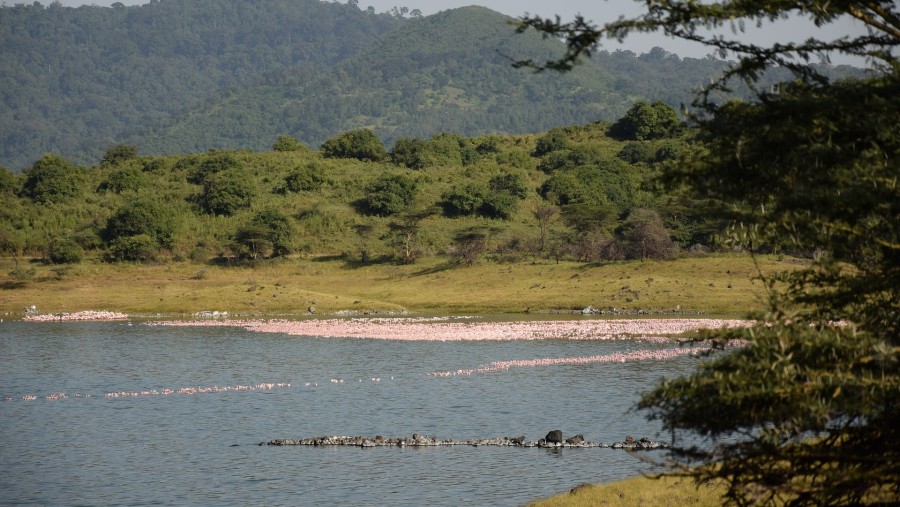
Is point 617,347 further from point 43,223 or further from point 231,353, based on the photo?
point 43,223

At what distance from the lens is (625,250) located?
74.6m

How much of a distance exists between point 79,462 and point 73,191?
9254 centimetres

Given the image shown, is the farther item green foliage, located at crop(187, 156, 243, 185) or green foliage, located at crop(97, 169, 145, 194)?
green foliage, located at crop(187, 156, 243, 185)

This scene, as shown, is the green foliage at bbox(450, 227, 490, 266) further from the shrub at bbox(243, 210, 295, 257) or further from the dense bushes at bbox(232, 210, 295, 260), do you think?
the dense bushes at bbox(232, 210, 295, 260)

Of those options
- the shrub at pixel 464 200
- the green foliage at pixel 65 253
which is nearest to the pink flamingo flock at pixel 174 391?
the green foliage at pixel 65 253

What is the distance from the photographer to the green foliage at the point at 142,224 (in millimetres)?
90500

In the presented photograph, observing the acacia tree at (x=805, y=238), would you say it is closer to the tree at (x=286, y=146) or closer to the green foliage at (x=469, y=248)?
the green foliage at (x=469, y=248)

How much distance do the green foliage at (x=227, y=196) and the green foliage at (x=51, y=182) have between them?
49.5ft

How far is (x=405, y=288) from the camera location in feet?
240

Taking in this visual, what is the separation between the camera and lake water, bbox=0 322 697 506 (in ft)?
72.4

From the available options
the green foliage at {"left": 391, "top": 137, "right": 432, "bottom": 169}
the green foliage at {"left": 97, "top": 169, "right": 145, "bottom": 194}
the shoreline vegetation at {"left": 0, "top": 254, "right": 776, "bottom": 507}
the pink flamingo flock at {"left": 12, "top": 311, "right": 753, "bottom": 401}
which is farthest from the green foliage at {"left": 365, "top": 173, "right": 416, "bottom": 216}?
the pink flamingo flock at {"left": 12, "top": 311, "right": 753, "bottom": 401}

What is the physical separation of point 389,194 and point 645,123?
152 ft

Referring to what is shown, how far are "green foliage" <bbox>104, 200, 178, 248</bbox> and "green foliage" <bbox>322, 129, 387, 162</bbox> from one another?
42.2 meters

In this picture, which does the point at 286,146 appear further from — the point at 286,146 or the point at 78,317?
the point at 78,317
